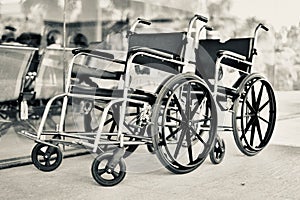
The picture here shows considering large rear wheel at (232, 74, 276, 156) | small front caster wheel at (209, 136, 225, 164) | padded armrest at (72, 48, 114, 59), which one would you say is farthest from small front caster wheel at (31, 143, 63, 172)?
large rear wheel at (232, 74, 276, 156)

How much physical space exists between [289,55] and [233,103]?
3.26 meters

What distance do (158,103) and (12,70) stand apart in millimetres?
1142

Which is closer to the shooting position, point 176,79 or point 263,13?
point 176,79

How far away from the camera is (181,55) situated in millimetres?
2746

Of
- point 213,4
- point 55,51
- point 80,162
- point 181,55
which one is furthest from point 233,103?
point 213,4

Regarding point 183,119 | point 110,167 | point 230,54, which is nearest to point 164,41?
point 230,54

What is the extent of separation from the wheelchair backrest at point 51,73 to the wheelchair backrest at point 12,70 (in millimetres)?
254

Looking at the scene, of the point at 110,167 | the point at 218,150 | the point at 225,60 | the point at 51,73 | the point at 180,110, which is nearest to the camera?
the point at 110,167

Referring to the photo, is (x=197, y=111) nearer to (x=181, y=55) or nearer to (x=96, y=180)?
(x=181, y=55)

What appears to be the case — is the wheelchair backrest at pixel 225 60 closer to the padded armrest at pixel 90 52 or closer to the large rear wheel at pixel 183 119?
the large rear wheel at pixel 183 119

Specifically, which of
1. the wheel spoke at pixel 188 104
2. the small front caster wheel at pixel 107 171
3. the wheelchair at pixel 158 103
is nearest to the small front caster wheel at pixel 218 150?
the wheelchair at pixel 158 103

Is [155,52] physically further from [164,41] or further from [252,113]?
[252,113]

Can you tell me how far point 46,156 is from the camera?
8.76ft

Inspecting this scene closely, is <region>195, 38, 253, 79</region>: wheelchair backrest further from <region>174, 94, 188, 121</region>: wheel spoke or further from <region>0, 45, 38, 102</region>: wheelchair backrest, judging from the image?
<region>0, 45, 38, 102</region>: wheelchair backrest
